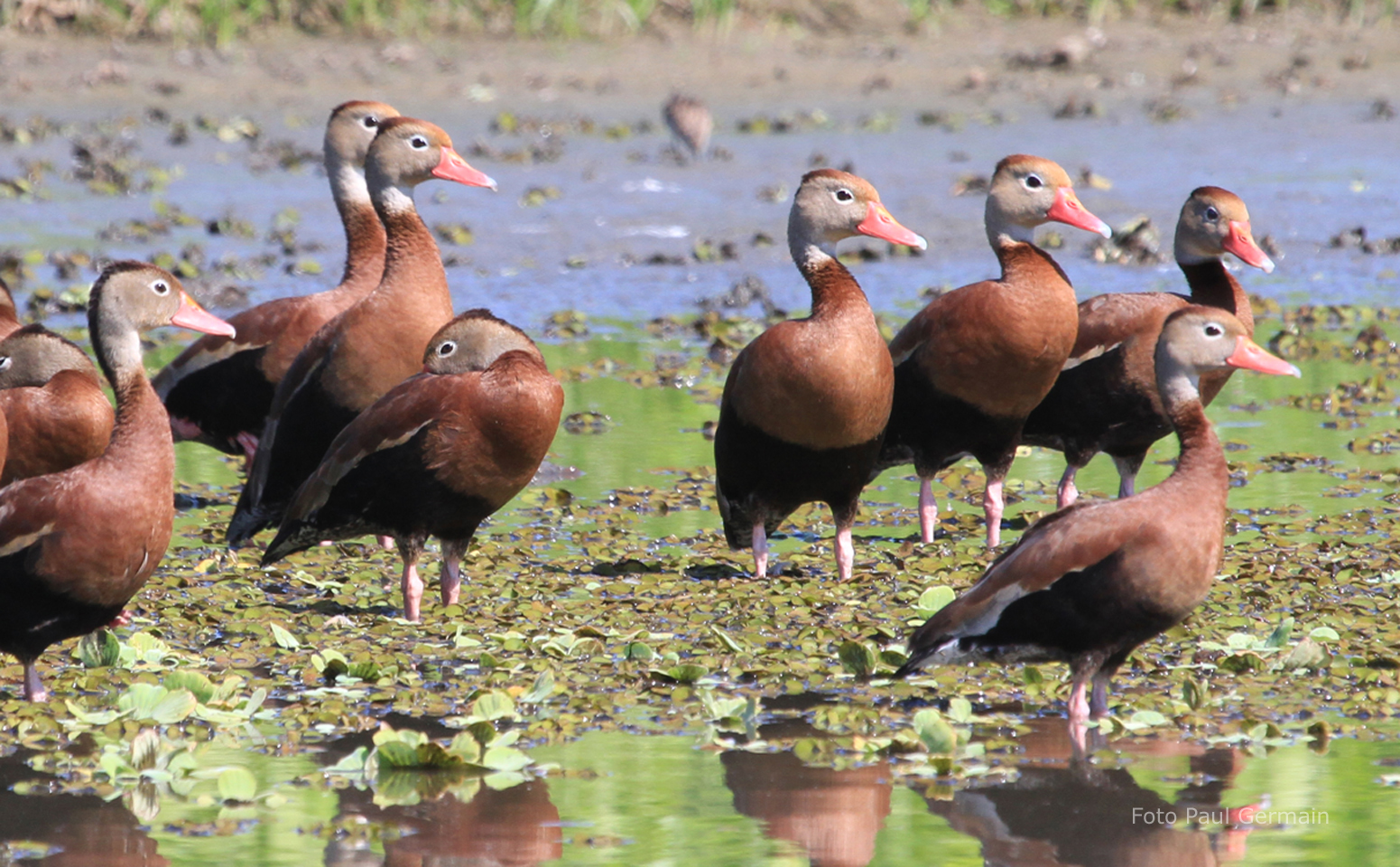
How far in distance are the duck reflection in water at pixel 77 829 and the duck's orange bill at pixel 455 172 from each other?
417 cm

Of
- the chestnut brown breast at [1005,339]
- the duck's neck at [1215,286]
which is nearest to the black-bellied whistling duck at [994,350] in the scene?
the chestnut brown breast at [1005,339]

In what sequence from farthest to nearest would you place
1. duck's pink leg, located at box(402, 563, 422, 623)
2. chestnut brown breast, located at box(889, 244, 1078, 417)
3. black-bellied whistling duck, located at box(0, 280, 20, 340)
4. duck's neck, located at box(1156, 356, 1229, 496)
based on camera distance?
black-bellied whistling duck, located at box(0, 280, 20, 340)
chestnut brown breast, located at box(889, 244, 1078, 417)
duck's pink leg, located at box(402, 563, 422, 623)
duck's neck, located at box(1156, 356, 1229, 496)

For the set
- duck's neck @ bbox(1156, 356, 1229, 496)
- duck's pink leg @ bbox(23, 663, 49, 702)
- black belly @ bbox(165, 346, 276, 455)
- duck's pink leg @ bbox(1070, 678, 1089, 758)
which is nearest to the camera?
duck's pink leg @ bbox(1070, 678, 1089, 758)

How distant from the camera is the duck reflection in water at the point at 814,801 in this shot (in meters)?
4.73

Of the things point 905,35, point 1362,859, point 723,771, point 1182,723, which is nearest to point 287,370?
point 723,771

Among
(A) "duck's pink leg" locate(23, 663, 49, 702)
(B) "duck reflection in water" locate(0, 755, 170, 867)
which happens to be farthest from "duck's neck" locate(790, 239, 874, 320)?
(B) "duck reflection in water" locate(0, 755, 170, 867)

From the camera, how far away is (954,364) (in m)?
7.77

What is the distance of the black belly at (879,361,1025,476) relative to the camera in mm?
7855

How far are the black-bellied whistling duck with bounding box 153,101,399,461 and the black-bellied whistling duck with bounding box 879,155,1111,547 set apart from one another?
99.3 inches

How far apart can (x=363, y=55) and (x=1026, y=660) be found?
16480 mm

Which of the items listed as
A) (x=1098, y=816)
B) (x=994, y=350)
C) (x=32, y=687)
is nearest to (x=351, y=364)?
(x=32, y=687)

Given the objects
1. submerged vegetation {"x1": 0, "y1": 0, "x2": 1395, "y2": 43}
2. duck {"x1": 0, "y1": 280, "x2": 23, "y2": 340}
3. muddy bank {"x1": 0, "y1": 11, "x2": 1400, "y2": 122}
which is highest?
submerged vegetation {"x1": 0, "y1": 0, "x2": 1395, "y2": 43}

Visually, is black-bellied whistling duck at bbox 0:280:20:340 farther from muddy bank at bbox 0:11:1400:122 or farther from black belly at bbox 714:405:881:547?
muddy bank at bbox 0:11:1400:122

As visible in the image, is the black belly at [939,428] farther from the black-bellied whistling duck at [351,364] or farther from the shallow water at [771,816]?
the shallow water at [771,816]
